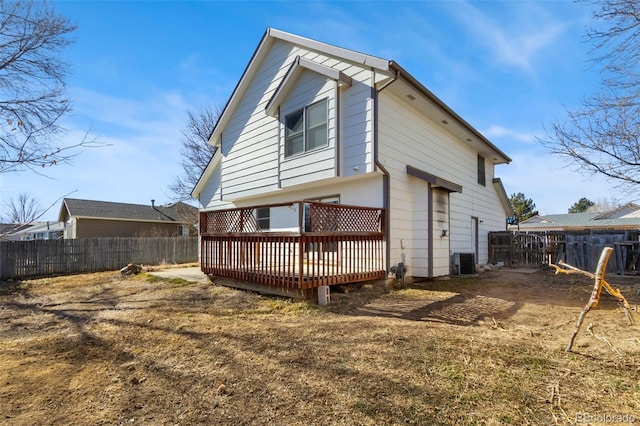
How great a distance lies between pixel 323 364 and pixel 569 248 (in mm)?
11920

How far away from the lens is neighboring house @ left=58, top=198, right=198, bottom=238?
77.7 feet

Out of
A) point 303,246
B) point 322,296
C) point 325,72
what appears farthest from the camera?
point 325,72

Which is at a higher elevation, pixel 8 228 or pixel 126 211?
pixel 126 211

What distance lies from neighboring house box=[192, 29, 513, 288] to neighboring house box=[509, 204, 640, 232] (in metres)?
24.3

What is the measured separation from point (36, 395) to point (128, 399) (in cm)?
95

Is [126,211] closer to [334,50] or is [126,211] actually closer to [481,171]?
[334,50]

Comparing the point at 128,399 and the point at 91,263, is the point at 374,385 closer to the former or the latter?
the point at 128,399

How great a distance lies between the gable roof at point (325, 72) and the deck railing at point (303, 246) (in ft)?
10.4

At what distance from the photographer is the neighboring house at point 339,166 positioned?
7.09 m

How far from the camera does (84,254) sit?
46.1 feet

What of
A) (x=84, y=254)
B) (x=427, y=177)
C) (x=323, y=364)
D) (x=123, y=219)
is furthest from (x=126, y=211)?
(x=323, y=364)

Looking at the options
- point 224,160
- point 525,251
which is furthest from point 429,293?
point 224,160

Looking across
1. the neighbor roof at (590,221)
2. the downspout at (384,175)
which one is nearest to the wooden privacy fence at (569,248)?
the downspout at (384,175)

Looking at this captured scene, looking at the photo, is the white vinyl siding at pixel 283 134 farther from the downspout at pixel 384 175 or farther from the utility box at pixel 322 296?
the utility box at pixel 322 296
